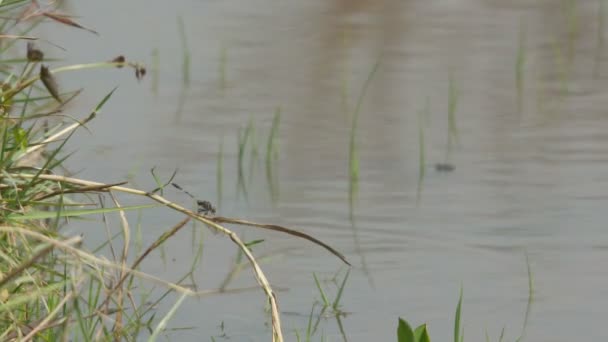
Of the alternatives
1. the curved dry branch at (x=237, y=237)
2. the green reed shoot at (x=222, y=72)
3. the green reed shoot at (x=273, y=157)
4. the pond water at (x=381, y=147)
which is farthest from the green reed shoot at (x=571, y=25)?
the curved dry branch at (x=237, y=237)

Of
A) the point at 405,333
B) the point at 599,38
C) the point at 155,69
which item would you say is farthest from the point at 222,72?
the point at 405,333

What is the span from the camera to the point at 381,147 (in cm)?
464

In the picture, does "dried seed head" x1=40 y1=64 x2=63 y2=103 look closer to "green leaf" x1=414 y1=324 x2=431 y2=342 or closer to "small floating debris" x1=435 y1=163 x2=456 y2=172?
"green leaf" x1=414 y1=324 x2=431 y2=342

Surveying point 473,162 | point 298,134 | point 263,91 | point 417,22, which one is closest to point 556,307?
point 473,162

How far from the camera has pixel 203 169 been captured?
4348mm

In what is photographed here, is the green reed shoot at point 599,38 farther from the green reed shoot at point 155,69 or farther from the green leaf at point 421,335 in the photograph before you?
the green leaf at point 421,335

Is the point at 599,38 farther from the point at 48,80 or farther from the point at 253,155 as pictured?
the point at 48,80

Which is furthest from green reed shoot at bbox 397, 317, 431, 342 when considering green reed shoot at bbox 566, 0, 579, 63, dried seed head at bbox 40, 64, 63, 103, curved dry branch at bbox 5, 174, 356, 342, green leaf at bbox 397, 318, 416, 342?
green reed shoot at bbox 566, 0, 579, 63

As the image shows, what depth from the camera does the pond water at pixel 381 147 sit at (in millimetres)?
3180

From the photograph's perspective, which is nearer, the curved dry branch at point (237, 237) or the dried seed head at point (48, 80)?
the curved dry branch at point (237, 237)

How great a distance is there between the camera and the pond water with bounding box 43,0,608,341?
318 cm

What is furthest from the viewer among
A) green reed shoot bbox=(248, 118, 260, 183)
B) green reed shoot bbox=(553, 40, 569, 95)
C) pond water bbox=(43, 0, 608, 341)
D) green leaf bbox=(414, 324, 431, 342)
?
green reed shoot bbox=(553, 40, 569, 95)

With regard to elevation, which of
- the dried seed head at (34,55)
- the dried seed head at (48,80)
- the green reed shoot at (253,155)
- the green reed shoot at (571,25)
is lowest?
the green reed shoot at (253,155)

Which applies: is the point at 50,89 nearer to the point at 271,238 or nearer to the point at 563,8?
the point at 271,238
